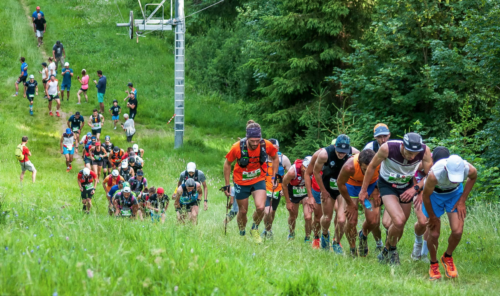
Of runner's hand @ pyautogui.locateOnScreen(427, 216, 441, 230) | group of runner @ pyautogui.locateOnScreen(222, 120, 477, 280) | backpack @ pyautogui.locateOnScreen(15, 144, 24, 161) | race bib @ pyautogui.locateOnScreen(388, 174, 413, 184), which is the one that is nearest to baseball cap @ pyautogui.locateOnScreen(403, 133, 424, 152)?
group of runner @ pyautogui.locateOnScreen(222, 120, 477, 280)

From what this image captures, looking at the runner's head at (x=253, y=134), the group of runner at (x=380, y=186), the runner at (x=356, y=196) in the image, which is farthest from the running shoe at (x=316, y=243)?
the runner's head at (x=253, y=134)

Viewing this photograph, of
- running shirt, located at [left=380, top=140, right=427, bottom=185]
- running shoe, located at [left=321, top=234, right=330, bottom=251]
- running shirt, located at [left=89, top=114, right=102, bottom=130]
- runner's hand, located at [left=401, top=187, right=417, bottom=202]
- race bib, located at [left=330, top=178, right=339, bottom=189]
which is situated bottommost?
running shoe, located at [left=321, top=234, right=330, bottom=251]

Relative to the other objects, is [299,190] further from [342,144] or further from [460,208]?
[460,208]

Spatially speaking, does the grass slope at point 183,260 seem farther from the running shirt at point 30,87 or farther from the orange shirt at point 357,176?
the running shirt at point 30,87

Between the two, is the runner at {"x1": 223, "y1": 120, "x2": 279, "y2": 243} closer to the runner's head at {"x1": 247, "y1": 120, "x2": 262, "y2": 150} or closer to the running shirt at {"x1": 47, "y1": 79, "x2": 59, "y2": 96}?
the runner's head at {"x1": 247, "y1": 120, "x2": 262, "y2": 150}

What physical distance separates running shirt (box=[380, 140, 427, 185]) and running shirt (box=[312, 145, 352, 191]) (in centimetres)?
93

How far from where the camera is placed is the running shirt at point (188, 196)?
11.8 metres

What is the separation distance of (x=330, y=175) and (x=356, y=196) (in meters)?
0.58

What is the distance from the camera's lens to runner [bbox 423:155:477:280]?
7305 millimetres

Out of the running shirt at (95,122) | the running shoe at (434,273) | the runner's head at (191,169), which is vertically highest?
the runner's head at (191,169)

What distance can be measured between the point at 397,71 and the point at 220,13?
70.2 ft

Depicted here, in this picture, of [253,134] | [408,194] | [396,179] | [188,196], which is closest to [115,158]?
[188,196]

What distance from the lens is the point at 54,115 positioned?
27.9 meters

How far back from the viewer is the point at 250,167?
31.8 feet
